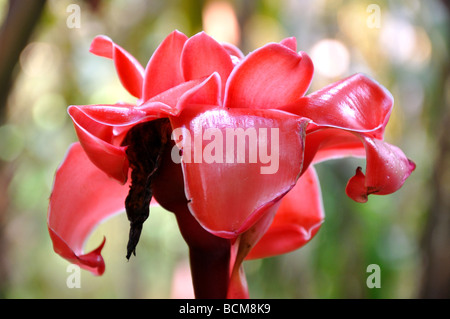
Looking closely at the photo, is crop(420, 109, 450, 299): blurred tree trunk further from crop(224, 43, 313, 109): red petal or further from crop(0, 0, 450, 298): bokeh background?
crop(224, 43, 313, 109): red petal

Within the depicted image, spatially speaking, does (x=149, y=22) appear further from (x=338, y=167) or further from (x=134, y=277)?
(x=134, y=277)

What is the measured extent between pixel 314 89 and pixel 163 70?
1829 millimetres

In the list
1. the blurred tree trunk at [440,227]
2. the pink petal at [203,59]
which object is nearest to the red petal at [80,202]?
the pink petal at [203,59]

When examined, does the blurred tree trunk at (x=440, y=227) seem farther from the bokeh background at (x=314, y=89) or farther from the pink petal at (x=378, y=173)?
the pink petal at (x=378, y=173)

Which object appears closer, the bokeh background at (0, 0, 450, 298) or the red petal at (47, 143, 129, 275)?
the red petal at (47, 143, 129, 275)

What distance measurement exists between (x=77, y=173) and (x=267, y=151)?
163 mm

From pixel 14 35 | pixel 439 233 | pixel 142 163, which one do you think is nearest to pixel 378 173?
pixel 142 163

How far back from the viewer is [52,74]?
2.57 meters

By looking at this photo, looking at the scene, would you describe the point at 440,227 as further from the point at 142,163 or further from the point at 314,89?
the point at 314,89

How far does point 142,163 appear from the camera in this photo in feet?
1.08

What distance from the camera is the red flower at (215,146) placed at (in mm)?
266

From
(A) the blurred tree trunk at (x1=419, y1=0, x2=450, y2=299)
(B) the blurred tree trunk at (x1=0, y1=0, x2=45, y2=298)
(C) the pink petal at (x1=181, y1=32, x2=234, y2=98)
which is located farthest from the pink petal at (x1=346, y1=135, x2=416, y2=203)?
(A) the blurred tree trunk at (x1=419, y1=0, x2=450, y2=299)

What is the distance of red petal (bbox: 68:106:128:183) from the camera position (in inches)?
11.6
